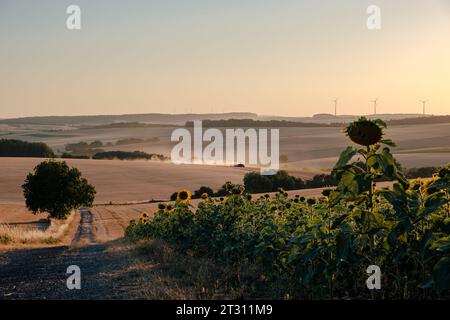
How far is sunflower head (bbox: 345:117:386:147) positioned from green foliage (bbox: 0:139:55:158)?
10103 cm

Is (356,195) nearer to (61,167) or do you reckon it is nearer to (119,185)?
(61,167)

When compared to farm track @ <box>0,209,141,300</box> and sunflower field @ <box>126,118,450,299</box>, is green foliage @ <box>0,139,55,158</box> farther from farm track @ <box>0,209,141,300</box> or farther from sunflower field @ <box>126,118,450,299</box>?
sunflower field @ <box>126,118,450,299</box>

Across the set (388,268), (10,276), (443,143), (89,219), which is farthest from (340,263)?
(443,143)

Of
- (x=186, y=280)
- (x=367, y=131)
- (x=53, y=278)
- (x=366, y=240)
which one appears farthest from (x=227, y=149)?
(x=367, y=131)

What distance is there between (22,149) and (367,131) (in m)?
106

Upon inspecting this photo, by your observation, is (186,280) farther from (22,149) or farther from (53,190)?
(22,149)

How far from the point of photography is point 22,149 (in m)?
105

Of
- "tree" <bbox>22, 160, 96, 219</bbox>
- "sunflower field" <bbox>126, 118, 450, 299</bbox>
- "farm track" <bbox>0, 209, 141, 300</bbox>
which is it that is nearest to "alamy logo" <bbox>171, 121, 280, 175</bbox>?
"tree" <bbox>22, 160, 96, 219</bbox>

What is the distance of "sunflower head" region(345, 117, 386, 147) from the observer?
6.09 m

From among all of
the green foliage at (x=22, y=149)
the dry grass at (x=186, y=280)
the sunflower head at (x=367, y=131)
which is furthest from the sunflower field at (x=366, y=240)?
the green foliage at (x=22, y=149)

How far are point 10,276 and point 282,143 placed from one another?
101554 millimetres

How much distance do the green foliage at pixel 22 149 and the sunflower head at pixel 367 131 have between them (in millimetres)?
101030

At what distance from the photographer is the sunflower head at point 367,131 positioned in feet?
20.0

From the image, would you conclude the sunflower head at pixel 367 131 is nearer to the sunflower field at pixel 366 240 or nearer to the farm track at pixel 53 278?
the sunflower field at pixel 366 240
